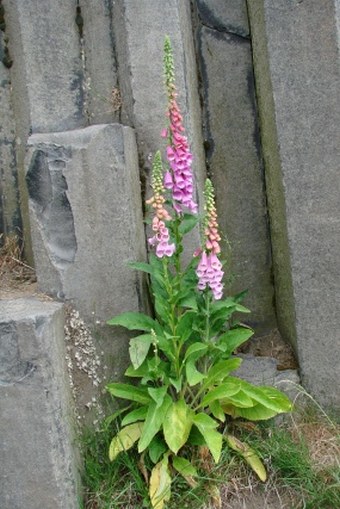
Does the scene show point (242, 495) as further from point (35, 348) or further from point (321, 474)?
point (35, 348)

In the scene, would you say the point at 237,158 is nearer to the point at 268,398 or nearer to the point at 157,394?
the point at 268,398

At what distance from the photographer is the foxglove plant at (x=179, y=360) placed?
2670mm

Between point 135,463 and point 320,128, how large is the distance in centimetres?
199

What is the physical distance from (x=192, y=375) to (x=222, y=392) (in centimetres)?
19

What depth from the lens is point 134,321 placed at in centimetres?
287

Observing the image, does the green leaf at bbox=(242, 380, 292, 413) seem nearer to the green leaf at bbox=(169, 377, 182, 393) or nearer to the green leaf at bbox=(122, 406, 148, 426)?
the green leaf at bbox=(169, 377, 182, 393)

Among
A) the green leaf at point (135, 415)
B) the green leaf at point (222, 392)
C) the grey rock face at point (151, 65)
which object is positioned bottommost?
the green leaf at point (135, 415)

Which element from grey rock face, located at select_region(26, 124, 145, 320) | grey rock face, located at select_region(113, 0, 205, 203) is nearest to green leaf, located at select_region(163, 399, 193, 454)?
grey rock face, located at select_region(26, 124, 145, 320)

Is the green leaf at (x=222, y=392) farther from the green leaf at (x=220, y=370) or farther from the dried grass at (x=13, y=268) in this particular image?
the dried grass at (x=13, y=268)

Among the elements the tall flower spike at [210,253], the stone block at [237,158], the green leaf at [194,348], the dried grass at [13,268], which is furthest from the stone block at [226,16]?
the green leaf at [194,348]

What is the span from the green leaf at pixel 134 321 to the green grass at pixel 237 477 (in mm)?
578

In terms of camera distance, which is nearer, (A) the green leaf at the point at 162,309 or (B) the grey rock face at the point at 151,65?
(A) the green leaf at the point at 162,309

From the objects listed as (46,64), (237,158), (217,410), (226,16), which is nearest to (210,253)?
(217,410)

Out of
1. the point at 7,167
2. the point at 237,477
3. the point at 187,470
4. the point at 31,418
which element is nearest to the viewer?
the point at 31,418
